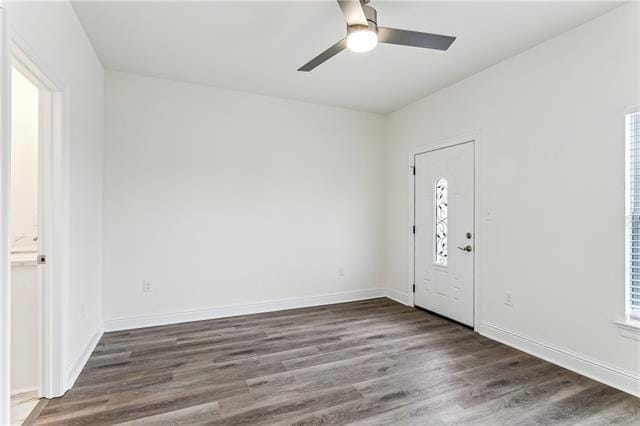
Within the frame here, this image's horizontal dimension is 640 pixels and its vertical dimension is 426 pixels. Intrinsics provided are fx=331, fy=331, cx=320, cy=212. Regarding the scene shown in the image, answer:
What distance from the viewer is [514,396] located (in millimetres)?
2293

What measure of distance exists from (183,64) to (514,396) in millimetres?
3990

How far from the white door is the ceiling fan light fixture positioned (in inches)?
80.5

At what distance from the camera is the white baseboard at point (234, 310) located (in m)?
3.54

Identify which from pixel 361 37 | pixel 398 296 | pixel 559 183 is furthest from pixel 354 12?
pixel 398 296

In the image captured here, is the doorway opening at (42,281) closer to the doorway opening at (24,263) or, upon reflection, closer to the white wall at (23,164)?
the doorway opening at (24,263)

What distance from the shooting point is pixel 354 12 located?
6.40 feet

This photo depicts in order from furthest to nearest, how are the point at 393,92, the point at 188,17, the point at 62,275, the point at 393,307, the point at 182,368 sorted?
the point at 393,307
the point at 393,92
the point at 182,368
the point at 188,17
the point at 62,275

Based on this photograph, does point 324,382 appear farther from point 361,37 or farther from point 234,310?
point 361,37

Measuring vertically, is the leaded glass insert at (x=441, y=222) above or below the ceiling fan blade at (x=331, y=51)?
below

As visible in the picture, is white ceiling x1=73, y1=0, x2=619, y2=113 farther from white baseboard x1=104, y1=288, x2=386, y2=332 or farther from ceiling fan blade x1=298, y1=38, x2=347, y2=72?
white baseboard x1=104, y1=288, x2=386, y2=332

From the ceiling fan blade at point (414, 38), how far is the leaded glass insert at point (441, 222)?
2020 millimetres

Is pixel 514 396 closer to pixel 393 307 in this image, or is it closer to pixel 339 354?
pixel 339 354

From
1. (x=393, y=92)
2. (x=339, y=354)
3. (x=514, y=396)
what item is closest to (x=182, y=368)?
(x=339, y=354)

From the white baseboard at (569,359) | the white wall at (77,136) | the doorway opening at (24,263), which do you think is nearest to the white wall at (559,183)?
the white baseboard at (569,359)
